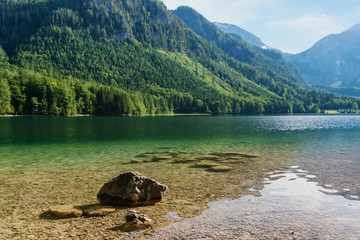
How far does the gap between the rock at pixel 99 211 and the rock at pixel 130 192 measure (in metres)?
0.74

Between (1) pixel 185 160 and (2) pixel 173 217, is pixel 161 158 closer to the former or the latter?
(1) pixel 185 160

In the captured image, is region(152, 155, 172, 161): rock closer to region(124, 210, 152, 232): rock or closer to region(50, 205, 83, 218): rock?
region(50, 205, 83, 218): rock

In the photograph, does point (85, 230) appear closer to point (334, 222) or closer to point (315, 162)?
point (334, 222)

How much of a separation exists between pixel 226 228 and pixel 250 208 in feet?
10.3

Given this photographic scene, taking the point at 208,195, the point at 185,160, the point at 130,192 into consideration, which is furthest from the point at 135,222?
the point at 185,160

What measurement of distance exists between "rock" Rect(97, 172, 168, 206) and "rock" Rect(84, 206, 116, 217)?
0.74 meters

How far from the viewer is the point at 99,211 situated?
43.1 feet

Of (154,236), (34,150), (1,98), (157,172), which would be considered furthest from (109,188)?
(1,98)

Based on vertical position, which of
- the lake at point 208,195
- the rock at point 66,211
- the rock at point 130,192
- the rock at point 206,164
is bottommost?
the rock at point 206,164

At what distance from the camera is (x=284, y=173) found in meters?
22.7

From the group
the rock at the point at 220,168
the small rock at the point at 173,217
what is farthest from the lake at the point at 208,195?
the rock at the point at 220,168

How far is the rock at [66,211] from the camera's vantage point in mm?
12609

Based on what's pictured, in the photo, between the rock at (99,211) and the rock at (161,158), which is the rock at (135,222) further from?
the rock at (161,158)

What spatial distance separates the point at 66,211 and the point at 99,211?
167 centimetres
